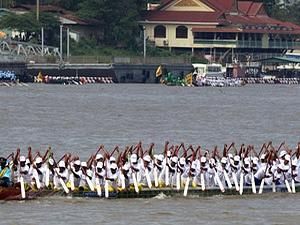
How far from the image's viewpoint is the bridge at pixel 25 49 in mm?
124250

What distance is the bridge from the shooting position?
408ft

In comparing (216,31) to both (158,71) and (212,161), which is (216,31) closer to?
(158,71)

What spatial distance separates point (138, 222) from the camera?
37219mm

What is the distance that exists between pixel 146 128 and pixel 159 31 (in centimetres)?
7515

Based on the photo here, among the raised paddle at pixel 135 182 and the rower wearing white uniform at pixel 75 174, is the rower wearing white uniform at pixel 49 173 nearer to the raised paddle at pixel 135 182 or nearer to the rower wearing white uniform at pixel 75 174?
the rower wearing white uniform at pixel 75 174

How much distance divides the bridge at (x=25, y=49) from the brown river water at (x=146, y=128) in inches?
342

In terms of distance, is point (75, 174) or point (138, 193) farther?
point (138, 193)

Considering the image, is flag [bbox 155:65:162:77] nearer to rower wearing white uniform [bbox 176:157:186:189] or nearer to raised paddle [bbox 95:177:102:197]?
rower wearing white uniform [bbox 176:157:186:189]

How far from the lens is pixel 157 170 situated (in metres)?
40.5

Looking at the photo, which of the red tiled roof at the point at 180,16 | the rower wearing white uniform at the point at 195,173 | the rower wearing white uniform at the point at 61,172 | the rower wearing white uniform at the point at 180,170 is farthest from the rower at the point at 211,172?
the red tiled roof at the point at 180,16

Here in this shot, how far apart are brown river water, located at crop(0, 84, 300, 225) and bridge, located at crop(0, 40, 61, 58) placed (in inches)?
342

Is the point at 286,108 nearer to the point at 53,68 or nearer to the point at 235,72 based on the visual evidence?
the point at 53,68

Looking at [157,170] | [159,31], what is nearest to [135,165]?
[157,170]

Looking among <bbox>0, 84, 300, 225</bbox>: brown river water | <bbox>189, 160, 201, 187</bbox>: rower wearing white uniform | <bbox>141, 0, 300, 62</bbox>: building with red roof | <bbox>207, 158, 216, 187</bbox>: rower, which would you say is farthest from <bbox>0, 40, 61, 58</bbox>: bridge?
<bbox>189, 160, 201, 187</bbox>: rower wearing white uniform
